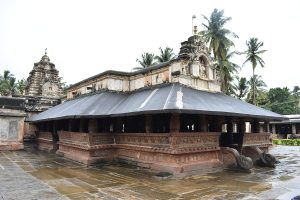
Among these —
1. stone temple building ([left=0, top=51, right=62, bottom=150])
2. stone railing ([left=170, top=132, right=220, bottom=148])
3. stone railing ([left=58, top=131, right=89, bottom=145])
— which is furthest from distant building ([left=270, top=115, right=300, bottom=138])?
stone railing ([left=58, top=131, right=89, bottom=145])

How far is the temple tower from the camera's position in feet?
94.2

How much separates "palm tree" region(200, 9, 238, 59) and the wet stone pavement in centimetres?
1797

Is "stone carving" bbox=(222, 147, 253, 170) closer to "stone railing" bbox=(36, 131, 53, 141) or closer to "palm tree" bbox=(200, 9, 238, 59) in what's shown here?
"stone railing" bbox=(36, 131, 53, 141)

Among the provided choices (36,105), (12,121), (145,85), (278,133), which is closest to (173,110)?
(145,85)

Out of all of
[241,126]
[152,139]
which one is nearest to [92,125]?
[152,139]

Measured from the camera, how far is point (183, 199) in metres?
6.90

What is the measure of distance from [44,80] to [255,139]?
2287 cm

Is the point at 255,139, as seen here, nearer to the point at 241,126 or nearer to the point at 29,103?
the point at 241,126

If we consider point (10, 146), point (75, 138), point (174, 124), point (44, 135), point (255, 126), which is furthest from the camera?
point (44, 135)

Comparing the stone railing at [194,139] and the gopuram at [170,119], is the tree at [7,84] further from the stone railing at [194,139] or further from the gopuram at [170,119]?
the stone railing at [194,139]

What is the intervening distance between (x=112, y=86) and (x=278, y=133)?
32957mm

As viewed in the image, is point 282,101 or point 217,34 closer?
point 217,34

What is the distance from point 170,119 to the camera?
10.4 metres

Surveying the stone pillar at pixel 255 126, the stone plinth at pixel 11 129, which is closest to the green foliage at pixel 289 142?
the stone pillar at pixel 255 126
